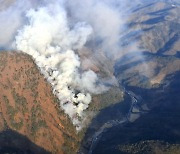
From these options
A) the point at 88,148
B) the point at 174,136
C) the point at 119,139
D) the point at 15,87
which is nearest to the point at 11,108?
the point at 15,87

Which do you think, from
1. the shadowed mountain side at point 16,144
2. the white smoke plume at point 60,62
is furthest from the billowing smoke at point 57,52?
the shadowed mountain side at point 16,144

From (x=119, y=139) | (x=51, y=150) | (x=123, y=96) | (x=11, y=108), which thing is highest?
(x=11, y=108)

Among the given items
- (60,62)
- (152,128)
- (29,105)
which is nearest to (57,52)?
(60,62)

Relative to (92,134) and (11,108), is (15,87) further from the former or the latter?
(92,134)

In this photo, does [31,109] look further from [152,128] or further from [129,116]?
[129,116]

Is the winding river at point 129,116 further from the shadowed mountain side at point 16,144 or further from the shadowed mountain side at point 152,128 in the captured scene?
the shadowed mountain side at point 16,144

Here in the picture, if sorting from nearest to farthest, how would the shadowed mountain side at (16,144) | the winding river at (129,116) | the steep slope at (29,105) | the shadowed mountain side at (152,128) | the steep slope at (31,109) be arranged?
the shadowed mountain side at (16,144) < the steep slope at (31,109) < the steep slope at (29,105) < the shadowed mountain side at (152,128) < the winding river at (129,116)
